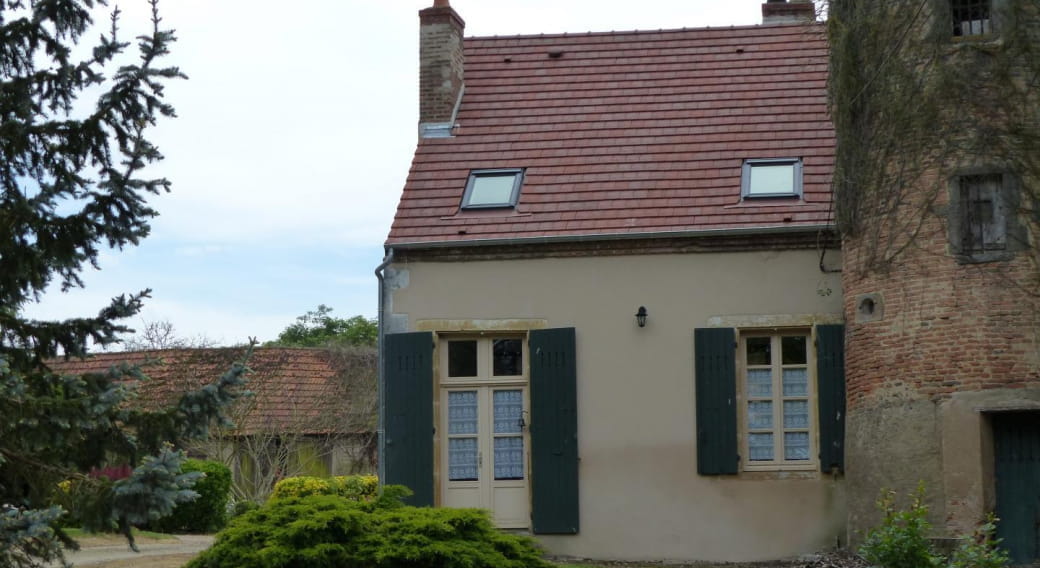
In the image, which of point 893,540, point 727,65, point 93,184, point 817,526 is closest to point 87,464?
point 93,184

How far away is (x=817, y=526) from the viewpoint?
13.8m

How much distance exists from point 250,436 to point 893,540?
14597 millimetres

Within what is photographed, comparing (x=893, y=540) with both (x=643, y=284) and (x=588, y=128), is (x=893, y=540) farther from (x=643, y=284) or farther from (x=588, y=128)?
(x=588, y=128)

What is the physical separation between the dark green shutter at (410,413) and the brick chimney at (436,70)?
9.19 feet

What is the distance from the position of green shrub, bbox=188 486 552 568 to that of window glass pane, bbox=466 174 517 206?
541cm

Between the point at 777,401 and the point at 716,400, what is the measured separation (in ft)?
2.15

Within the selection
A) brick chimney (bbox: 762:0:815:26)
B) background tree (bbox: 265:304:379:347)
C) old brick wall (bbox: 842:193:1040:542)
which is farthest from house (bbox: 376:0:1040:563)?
background tree (bbox: 265:304:379:347)

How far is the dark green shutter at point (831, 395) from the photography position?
545 inches

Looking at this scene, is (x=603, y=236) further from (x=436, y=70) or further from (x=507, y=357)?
(x=436, y=70)

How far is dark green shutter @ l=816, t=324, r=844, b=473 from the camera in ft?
45.4

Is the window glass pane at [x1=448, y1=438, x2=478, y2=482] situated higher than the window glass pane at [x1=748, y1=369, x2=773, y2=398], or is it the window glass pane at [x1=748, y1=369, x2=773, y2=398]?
the window glass pane at [x1=748, y1=369, x2=773, y2=398]

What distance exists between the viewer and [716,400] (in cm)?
1414

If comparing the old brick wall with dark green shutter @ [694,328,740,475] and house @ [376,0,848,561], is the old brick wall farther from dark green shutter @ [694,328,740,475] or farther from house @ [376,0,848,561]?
dark green shutter @ [694,328,740,475]

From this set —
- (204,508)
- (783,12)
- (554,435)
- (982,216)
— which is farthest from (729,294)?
(204,508)
